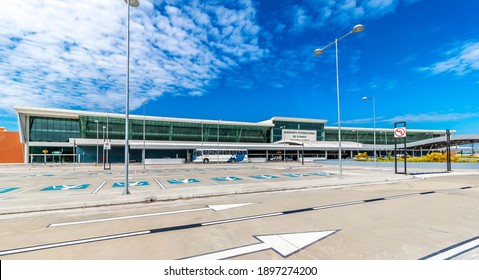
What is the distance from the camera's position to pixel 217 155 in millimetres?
51281

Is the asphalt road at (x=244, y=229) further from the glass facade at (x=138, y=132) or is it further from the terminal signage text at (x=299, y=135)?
the terminal signage text at (x=299, y=135)

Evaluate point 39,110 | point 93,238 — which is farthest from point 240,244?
point 39,110

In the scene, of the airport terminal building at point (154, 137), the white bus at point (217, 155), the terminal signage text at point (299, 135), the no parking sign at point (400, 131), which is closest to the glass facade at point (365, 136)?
the airport terminal building at point (154, 137)

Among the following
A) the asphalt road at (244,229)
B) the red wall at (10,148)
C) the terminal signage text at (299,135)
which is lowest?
the asphalt road at (244,229)

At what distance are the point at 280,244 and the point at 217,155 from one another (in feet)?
154

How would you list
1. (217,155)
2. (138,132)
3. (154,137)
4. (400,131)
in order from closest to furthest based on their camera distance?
(400,131), (217,155), (138,132), (154,137)

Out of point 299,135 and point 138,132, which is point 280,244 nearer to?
point 138,132

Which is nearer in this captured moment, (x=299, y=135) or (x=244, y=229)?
(x=244, y=229)

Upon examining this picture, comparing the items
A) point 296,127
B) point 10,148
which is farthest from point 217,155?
point 10,148

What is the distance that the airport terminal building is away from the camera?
55219 millimetres

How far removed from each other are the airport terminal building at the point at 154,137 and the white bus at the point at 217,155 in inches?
85.8

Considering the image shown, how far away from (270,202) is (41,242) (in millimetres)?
7141

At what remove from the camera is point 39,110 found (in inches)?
2170

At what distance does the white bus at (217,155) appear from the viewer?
165 ft
